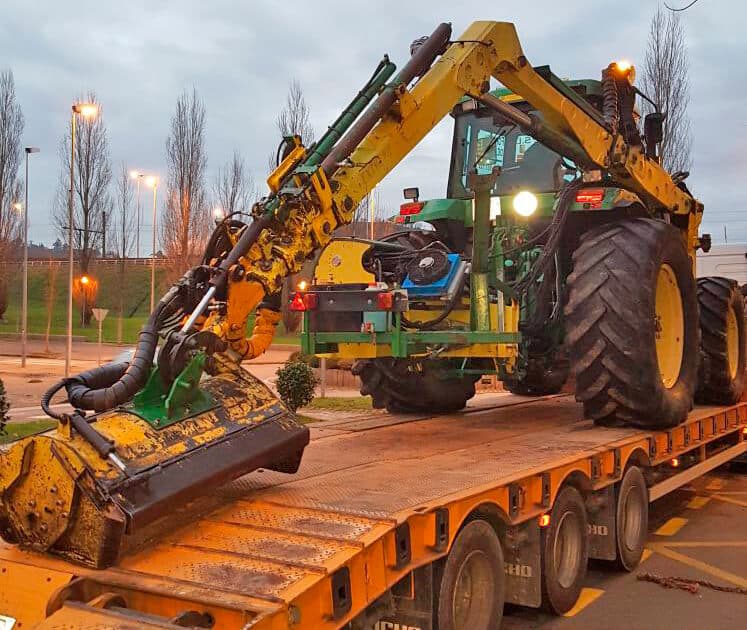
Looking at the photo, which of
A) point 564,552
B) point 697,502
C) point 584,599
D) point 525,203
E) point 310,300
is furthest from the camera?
point 697,502

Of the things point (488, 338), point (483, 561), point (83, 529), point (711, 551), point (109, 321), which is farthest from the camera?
point (109, 321)

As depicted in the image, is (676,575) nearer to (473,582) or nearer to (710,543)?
(710,543)

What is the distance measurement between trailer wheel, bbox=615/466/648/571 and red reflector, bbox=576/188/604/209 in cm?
223

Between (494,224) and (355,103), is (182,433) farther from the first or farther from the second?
(494,224)

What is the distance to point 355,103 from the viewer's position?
488 centimetres

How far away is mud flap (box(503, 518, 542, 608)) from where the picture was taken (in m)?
4.68

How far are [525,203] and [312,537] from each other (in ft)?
14.7

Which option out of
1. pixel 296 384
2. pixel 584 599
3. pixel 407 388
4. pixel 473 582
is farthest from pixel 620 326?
pixel 296 384

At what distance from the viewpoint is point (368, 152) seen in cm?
486

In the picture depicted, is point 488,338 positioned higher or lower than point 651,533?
higher

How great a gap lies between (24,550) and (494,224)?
198 inches

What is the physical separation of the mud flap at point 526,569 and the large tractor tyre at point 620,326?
2.00 metres

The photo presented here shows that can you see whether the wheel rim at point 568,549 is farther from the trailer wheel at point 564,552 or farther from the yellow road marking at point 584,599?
the yellow road marking at point 584,599

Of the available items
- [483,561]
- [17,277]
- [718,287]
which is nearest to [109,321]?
[17,277]
